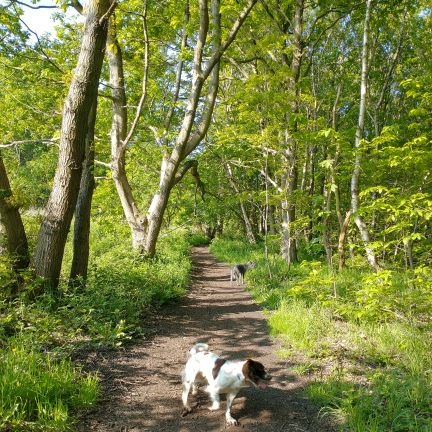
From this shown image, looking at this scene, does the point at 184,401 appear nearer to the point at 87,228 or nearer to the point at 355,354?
the point at 355,354

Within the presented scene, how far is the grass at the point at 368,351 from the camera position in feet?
11.4

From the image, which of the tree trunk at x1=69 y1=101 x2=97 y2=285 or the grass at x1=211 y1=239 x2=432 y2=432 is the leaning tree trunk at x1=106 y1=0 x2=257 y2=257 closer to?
the tree trunk at x1=69 y1=101 x2=97 y2=285

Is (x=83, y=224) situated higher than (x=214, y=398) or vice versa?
(x=83, y=224)

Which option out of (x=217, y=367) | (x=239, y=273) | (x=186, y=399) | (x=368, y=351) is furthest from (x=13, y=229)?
(x=239, y=273)

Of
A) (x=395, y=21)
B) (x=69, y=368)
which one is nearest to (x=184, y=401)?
(x=69, y=368)

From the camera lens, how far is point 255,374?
3371mm

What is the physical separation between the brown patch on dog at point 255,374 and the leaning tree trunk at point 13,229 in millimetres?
4290

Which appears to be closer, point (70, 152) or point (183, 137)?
point (70, 152)

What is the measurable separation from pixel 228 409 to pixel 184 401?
516 mm

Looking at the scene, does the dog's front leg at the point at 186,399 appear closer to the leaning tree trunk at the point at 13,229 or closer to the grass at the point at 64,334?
the grass at the point at 64,334

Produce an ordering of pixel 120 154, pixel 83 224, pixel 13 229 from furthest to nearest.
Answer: pixel 120 154 < pixel 83 224 < pixel 13 229

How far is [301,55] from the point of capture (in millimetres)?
11906

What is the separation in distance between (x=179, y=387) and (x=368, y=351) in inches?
102

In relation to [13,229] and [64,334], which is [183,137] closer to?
[13,229]
